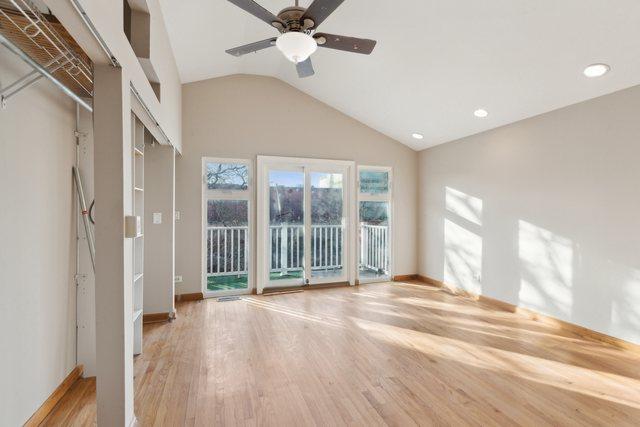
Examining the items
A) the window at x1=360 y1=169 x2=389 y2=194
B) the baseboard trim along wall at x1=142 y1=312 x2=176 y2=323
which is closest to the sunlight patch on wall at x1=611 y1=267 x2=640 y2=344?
the window at x1=360 y1=169 x2=389 y2=194

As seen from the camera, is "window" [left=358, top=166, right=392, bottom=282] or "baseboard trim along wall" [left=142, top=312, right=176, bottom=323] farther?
"window" [left=358, top=166, right=392, bottom=282]

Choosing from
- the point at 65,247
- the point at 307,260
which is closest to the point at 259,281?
the point at 307,260

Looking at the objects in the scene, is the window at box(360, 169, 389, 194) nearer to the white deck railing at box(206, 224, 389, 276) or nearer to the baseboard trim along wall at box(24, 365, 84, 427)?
the white deck railing at box(206, 224, 389, 276)

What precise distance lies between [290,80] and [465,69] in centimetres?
258

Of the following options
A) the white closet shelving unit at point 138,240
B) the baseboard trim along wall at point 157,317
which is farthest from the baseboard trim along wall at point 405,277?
the white closet shelving unit at point 138,240

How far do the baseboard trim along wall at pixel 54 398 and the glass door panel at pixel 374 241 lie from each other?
4043mm

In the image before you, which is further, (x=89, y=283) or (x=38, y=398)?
(x=89, y=283)

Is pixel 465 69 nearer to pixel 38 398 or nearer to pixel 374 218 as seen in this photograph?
pixel 374 218

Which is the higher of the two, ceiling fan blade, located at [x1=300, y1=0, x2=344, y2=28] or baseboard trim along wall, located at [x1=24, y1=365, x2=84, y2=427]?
ceiling fan blade, located at [x1=300, y1=0, x2=344, y2=28]

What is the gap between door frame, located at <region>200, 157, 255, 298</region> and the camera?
4.51 metres

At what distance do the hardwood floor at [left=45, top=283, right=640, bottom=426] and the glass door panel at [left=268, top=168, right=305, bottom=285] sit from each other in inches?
44.9

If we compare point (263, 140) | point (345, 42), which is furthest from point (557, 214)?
point (263, 140)

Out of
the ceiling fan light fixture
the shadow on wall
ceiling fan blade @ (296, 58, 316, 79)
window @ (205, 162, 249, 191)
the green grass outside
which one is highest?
ceiling fan blade @ (296, 58, 316, 79)

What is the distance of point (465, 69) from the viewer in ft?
10.7
